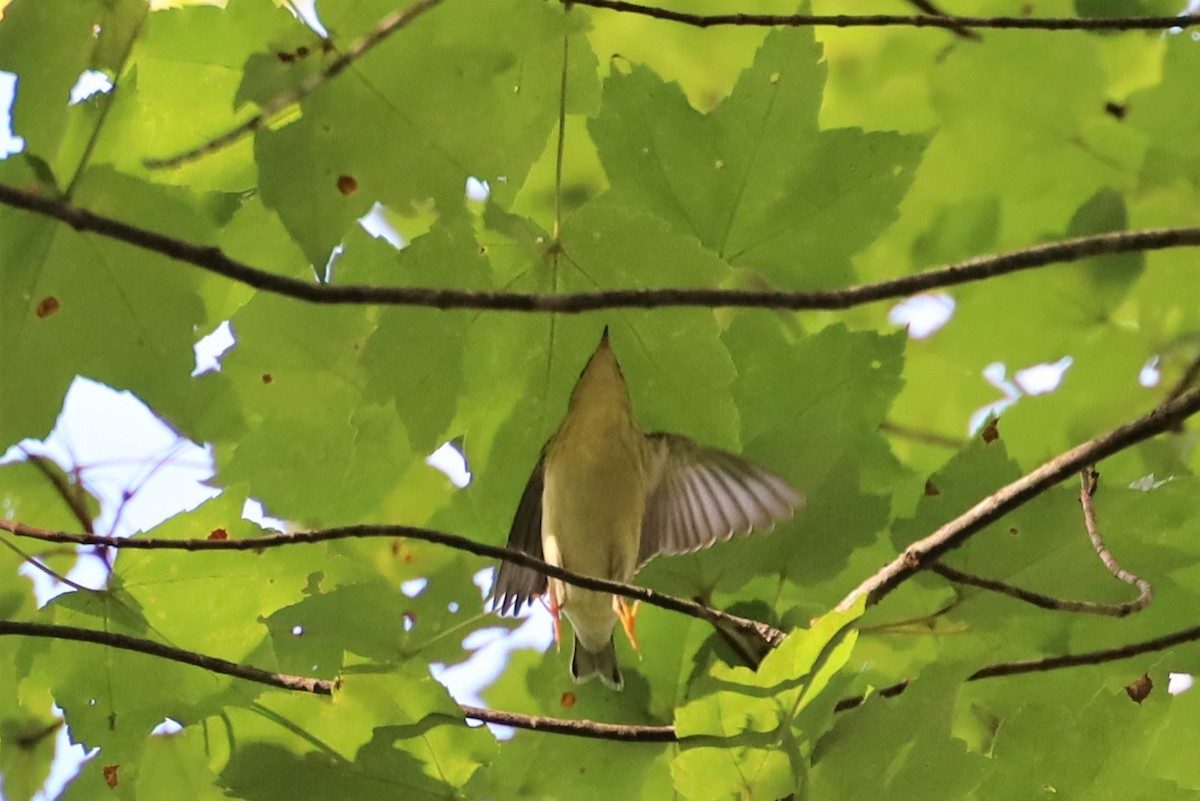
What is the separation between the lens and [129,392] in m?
1.18

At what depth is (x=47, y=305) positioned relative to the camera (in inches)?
45.9

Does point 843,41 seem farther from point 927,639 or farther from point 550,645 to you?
point 550,645

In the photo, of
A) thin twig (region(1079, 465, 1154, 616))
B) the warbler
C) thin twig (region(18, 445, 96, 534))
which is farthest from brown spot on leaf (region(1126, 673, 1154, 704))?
thin twig (region(18, 445, 96, 534))

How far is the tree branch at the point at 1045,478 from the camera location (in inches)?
39.4

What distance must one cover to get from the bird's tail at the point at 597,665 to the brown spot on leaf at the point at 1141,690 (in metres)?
0.63

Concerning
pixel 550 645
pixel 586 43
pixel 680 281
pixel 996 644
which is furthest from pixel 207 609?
pixel 996 644

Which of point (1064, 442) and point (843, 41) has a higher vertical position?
point (843, 41)

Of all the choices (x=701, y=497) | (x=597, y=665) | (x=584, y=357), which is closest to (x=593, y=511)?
(x=701, y=497)

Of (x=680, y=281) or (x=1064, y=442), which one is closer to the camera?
(x=680, y=281)

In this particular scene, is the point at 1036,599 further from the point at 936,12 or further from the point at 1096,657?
the point at 936,12

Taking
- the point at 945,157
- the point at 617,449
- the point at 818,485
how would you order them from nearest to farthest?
the point at 818,485 → the point at 945,157 → the point at 617,449

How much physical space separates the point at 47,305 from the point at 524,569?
0.94m

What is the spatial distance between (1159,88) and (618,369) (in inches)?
36.0

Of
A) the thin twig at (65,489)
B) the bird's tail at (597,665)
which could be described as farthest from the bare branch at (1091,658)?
the thin twig at (65,489)
